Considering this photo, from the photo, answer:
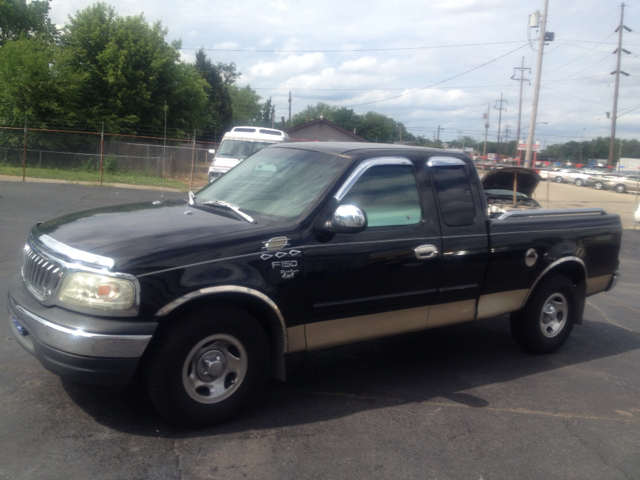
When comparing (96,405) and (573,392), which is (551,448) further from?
(96,405)

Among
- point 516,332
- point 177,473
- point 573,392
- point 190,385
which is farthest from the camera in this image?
point 516,332

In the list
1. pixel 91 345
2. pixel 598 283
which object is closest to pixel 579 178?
pixel 598 283

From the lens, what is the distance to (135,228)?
3.89 meters

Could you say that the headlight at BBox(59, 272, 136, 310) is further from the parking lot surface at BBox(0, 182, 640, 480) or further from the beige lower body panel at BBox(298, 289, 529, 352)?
the beige lower body panel at BBox(298, 289, 529, 352)

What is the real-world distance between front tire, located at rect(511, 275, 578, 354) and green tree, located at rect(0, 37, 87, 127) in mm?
28294

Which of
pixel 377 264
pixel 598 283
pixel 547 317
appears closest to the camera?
pixel 377 264

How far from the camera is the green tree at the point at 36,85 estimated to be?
28.1 m

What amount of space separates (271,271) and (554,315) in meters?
3.39

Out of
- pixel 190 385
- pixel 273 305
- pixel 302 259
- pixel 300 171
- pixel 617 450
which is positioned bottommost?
pixel 617 450

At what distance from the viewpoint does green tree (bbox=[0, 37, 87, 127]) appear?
2806cm

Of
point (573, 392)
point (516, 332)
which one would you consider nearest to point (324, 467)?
point (573, 392)

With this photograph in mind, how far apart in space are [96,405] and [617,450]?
361cm

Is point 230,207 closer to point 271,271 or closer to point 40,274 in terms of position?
point 271,271

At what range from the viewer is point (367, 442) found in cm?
382
